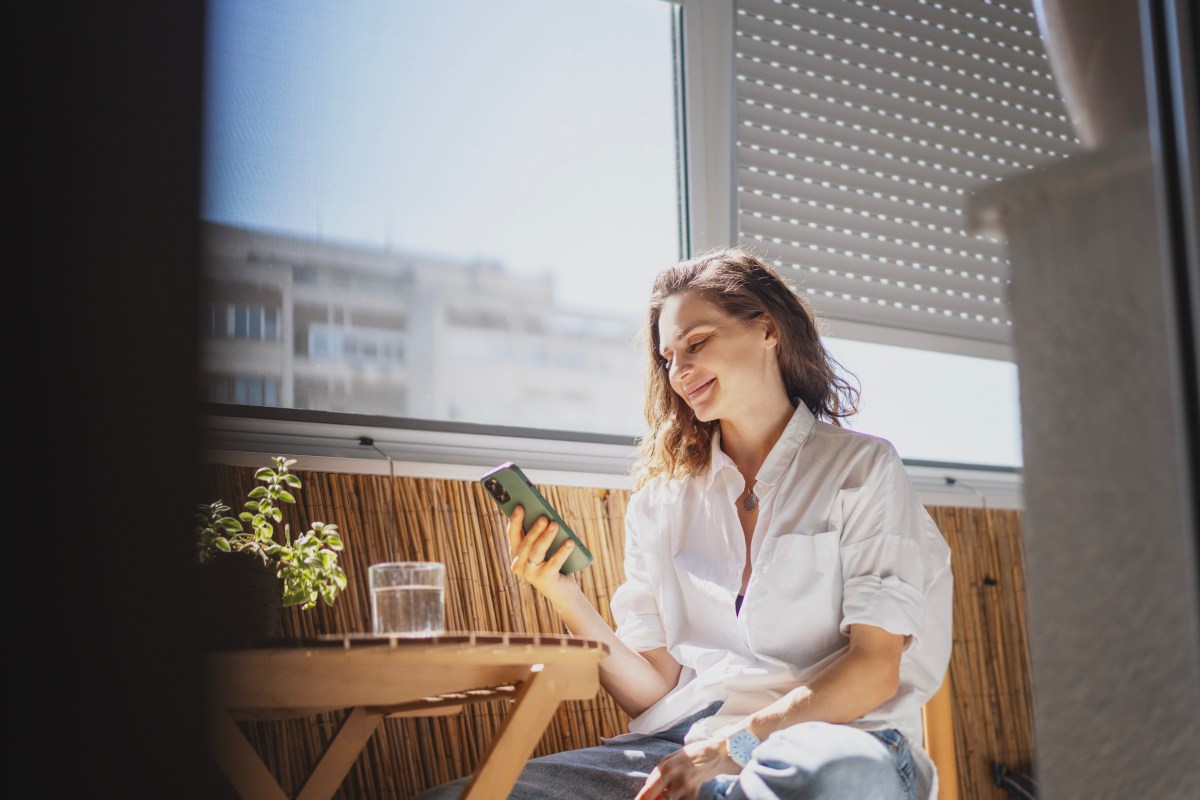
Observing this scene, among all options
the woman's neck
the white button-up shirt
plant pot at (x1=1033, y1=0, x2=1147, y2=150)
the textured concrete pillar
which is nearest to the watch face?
the white button-up shirt

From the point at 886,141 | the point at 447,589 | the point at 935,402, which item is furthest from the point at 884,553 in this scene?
the point at 886,141

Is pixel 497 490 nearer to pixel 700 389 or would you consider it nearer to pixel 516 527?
pixel 516 527

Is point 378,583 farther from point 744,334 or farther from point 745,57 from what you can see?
point 745,57

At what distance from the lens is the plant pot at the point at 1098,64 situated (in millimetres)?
667

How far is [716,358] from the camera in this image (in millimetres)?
2002

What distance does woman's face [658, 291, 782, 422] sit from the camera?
78.7 inches

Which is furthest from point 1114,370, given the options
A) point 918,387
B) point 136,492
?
point 918,387

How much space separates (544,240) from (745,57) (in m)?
0.75

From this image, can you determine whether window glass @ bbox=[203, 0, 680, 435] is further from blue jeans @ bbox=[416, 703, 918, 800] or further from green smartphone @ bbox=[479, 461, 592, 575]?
blue jeans @ bbox=[416, 703, 918, 800]

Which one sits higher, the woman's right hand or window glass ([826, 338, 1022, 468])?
window glass ([826, 338, 1022, 468])

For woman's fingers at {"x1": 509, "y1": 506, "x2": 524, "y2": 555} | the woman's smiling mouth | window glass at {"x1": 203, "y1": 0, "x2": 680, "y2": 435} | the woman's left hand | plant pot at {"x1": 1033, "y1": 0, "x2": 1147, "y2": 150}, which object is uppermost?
window glass at {"x1": 203, "y1": 0, "x2": 680, "y2": 435}

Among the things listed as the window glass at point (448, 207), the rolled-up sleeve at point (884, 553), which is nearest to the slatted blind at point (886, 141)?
the window glass at point (448, 207)

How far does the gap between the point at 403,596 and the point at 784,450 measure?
2.77 ft

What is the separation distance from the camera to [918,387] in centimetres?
303
